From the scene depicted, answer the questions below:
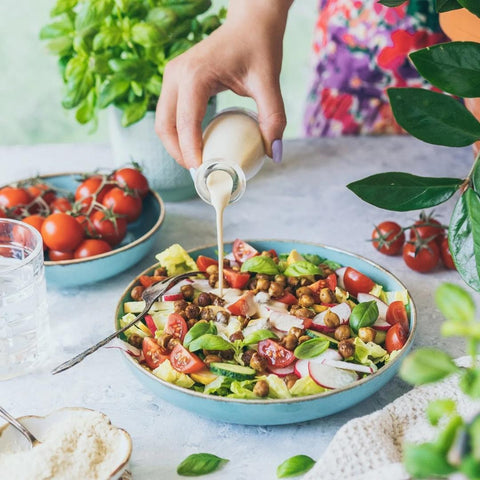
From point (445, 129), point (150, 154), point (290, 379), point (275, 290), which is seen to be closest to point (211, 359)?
point (290, 379)

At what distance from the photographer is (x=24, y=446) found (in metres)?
0.93

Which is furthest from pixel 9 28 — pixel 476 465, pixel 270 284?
pixel 476 465

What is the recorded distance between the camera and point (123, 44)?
171 cm

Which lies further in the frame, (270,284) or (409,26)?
(409,26)

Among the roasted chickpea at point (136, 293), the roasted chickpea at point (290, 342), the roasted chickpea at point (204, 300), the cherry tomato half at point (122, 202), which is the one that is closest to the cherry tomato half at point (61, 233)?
the cherry tomato half at point (122, 202)

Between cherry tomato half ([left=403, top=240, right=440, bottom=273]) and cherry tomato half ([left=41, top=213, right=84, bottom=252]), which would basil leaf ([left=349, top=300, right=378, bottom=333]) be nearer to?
cherry tomato half ([left=403, top=240, right=440, bottom=273])

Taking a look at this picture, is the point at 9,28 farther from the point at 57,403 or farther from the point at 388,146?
the point at 57,403

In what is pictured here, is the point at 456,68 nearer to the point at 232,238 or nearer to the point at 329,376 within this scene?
the point at 329,376

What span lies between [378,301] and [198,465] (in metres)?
0.47

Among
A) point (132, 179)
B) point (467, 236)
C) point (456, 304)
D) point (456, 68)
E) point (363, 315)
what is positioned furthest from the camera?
point (132, 179)

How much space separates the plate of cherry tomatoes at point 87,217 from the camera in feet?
4.67

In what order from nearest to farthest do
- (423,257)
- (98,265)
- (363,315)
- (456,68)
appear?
(456,68) → (363,315) → (98,265) → (423,257)

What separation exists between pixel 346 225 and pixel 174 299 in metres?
0.61

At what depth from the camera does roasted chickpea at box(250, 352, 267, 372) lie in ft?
3.57
